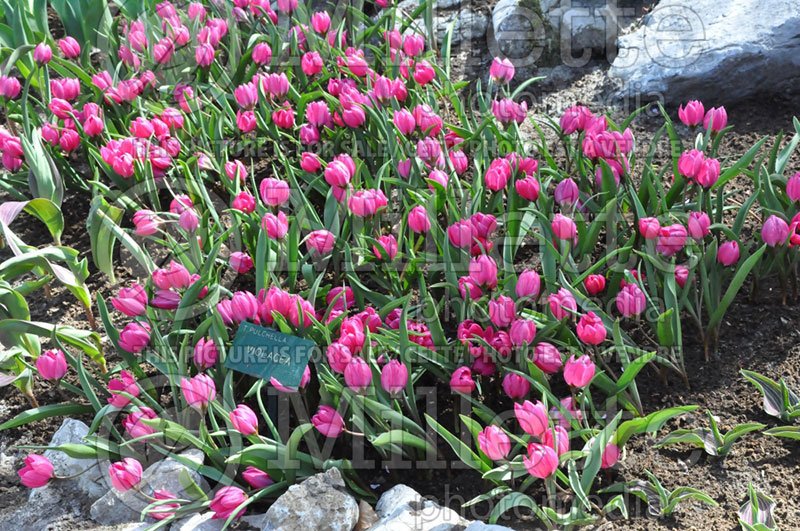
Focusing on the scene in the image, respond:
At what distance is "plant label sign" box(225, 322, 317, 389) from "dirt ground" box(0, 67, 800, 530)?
0.33 meters

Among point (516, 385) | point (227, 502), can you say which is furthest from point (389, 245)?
point (227, 502)

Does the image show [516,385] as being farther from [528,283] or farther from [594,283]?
[594,283]

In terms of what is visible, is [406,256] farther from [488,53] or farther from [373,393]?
[488,53]

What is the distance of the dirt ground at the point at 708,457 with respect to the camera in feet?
5.52

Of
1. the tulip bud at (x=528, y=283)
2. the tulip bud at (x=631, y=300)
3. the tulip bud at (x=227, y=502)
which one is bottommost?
the tulip bud at (x=227, y=502)

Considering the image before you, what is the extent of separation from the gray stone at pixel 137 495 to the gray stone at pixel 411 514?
0.46 meters

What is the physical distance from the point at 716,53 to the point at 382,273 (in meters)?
1.65

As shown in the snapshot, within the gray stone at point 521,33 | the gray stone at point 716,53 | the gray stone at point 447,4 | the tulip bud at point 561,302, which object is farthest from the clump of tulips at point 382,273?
the gray stone at point 447,4

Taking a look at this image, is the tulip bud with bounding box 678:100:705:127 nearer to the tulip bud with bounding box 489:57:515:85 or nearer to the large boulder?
the tulip bud with bounding box 489:57:515:85

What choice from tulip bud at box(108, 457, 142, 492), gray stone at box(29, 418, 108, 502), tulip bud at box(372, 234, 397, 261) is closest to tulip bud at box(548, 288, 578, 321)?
tulip bud at box(372, 234, 397, 261)

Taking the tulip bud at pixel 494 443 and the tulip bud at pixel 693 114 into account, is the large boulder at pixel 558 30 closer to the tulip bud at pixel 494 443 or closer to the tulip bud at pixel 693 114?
the tulip bud at pixel 693 114

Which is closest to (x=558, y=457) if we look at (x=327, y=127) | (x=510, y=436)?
(x=510, y=436)

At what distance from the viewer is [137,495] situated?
6.13 ft

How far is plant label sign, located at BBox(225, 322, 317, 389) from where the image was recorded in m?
1.78
